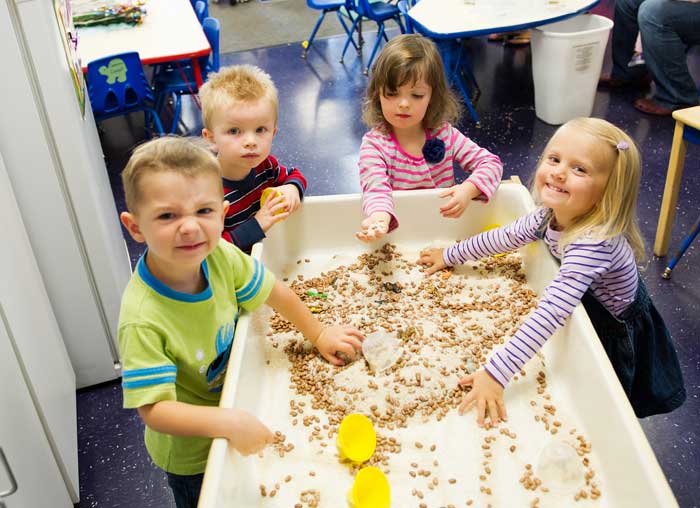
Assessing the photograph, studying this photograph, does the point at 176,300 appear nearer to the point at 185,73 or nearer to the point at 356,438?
the point at 356,438

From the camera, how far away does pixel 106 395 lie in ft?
7.13

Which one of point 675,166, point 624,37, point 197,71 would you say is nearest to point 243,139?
point 675,166

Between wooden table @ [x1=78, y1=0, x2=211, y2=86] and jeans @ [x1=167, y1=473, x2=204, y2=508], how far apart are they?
2.39m

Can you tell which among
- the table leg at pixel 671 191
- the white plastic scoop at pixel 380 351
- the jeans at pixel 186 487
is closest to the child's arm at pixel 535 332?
the white plastic scoop at pixel 380 351

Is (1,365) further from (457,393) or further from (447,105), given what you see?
(447,105)

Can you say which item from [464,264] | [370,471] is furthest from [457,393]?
[464,264]

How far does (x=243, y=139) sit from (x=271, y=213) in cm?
20

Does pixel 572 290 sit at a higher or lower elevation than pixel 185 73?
higher

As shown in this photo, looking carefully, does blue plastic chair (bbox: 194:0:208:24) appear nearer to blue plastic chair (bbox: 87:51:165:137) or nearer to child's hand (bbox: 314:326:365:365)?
blue plastic chair (bbox: 87:51:165:137)

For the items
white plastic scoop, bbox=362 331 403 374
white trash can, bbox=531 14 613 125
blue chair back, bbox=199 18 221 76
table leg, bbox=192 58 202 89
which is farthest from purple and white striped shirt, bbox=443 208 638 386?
blue chair back, bbox=199 18 221 76

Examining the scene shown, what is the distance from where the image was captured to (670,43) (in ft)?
12.6

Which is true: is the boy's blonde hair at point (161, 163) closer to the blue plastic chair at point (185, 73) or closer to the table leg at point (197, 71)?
the table leg at point (197, 71)

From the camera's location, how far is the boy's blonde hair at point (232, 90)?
4.88ft

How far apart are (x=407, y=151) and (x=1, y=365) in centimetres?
114
